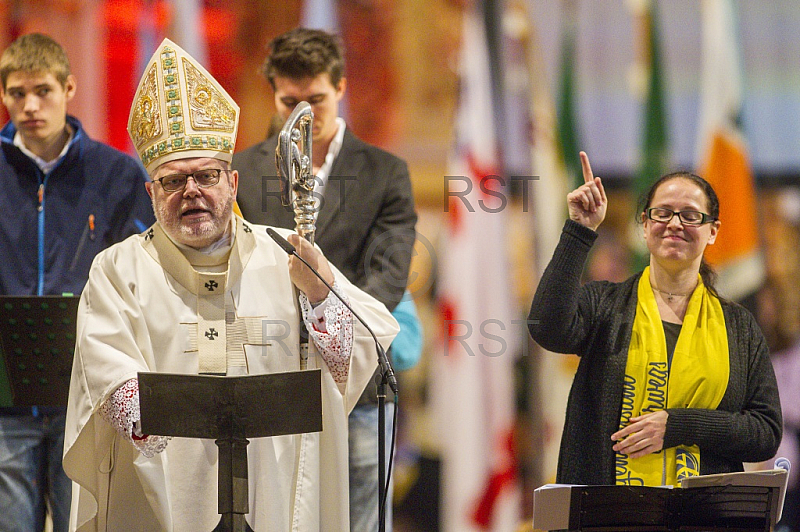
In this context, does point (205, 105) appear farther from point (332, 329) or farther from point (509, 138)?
point (509, 138)

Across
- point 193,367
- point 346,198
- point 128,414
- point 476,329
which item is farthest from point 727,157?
point 128,414

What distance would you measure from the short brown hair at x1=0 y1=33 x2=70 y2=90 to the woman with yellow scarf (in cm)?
227

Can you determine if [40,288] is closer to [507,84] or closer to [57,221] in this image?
[57,221]

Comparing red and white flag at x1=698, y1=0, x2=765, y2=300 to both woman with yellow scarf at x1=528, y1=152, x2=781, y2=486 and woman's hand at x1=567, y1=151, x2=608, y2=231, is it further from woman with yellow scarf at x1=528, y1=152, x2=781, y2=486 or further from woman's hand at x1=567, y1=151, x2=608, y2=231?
woman's hand at x1=567, y1=151, x2=608, y2=231

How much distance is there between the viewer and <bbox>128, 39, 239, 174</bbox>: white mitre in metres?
3.57

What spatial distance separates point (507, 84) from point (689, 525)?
171 inches

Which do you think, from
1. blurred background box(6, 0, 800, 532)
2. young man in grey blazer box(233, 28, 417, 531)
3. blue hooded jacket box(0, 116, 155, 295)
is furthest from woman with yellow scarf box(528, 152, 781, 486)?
blurred background box(6, 0, 800, 532)

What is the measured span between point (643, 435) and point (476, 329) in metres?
3.41

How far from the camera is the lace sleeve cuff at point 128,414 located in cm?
317

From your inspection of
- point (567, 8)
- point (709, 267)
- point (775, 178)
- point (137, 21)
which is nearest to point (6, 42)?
point (137, 21)

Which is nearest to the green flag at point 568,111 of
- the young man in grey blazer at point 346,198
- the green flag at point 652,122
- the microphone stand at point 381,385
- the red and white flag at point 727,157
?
the green flag at point 652,122

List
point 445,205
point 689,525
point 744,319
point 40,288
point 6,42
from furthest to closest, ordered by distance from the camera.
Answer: point 445,205
point 6,42
point 40,288
point 744,319
point 689,525

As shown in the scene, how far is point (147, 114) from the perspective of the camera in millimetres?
3670

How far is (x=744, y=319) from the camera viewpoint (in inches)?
146
